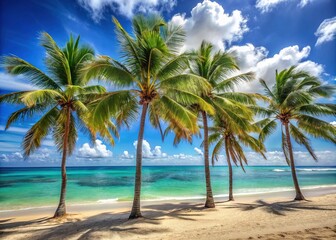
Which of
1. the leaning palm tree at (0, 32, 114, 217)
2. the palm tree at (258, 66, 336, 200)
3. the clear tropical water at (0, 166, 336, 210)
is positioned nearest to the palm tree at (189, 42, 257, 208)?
the palm tree at (258, 66, 336, 200)

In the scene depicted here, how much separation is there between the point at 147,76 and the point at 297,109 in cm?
906

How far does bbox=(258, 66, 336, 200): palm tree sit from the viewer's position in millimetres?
11359

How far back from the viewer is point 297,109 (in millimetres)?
12305

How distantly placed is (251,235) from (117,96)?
626 centimetres

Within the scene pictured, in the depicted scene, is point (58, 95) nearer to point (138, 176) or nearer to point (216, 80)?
point (138, 176)

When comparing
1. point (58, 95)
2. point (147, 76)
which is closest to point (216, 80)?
point (147, 76)

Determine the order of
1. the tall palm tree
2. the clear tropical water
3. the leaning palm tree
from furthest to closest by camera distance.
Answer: the clear tropical water, the leaning palm tree, the tall palm tree

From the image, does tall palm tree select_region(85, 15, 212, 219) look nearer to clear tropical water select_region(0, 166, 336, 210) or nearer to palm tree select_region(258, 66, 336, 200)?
palm tree select_region(258, 66, 336, 200)

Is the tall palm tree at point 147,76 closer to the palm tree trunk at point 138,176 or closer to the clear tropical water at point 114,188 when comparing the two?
the palm tree trunk at point 138,176

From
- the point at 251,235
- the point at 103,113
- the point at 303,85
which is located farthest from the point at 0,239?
the point at 303,85

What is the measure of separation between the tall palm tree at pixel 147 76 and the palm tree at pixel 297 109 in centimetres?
551

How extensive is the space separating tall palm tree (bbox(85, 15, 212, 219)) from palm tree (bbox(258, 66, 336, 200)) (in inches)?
217

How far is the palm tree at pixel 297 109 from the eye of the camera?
37.3 feet

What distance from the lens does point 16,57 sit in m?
8.79
